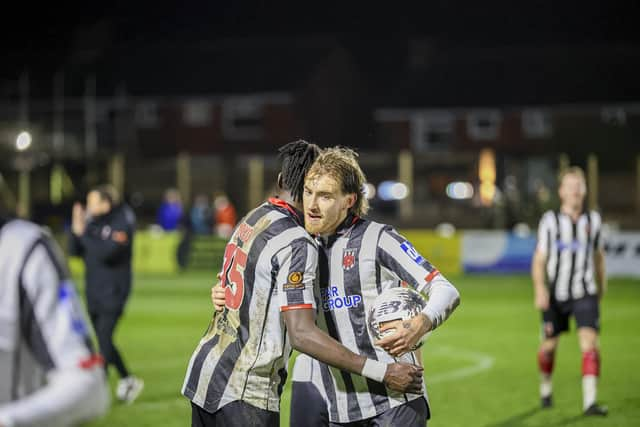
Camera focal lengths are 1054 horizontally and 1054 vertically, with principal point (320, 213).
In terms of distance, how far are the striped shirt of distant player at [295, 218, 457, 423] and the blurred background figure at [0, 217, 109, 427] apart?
2013mm

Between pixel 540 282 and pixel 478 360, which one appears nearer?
pixel 540 282

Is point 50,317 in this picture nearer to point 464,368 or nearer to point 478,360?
point 464,368

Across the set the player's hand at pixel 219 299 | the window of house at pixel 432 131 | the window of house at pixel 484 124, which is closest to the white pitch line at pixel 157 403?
the player's hand at pixel 219 299

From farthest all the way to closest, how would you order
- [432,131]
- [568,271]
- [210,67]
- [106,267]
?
1. [210,67]
2. [432,131]
3. [106,267]
4. [568,271]

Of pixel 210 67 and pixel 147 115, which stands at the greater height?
pixel 210 67

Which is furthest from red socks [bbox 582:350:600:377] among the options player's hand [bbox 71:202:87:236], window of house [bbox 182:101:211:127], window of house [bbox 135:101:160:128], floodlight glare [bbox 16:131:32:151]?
window of house [bbox 135:101:160:128]

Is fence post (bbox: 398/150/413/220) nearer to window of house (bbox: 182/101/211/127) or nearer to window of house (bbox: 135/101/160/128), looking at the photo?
window of house (bbox: 182/101/211/127)

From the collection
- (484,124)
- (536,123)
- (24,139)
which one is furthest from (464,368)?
(484,124)

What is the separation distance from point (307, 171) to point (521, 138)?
2105 inches

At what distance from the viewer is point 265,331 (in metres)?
4.59

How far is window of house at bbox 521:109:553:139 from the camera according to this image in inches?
2201

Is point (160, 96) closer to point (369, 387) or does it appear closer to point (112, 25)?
point (112, 25)

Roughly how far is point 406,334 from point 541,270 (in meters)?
6.08

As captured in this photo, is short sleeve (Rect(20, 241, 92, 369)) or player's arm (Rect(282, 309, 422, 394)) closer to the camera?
short sleeve (Rect(20, 241, 92, 369))
